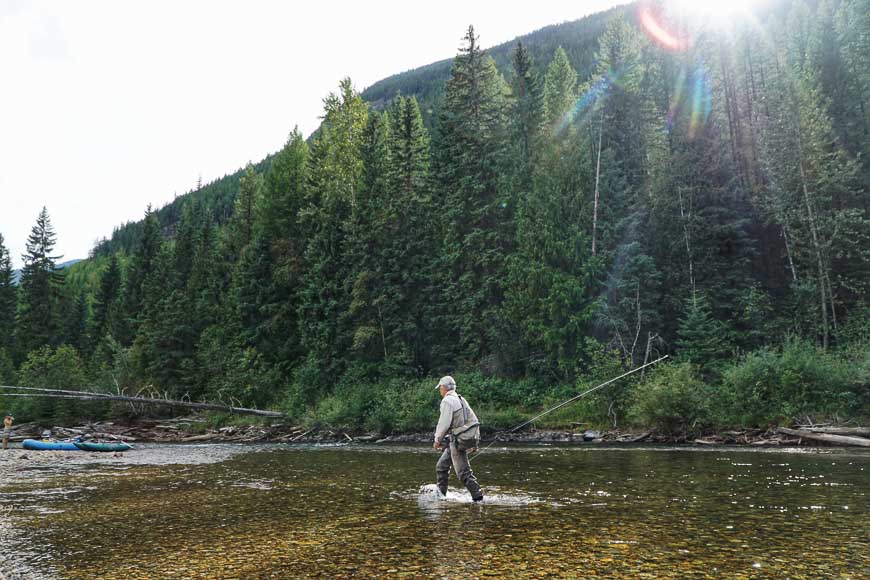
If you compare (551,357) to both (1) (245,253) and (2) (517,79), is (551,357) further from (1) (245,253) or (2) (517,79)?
(1) (245,253)

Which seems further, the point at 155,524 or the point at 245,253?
the point at 245,253

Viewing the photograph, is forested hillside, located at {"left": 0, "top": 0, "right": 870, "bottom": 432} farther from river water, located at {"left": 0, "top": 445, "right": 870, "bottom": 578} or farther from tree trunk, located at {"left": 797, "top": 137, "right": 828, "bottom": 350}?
river water, located at {"left": 0, "top": 445, "right": 870, "bottom": 578}

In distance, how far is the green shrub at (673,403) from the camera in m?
25.9

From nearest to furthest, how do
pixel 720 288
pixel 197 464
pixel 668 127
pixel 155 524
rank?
pixel 155 524 → pixel 197 464 → pixel 720 288 → pixel 668 127

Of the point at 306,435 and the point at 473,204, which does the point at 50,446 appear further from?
the point at 473,204

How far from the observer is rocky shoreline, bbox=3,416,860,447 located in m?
24.4

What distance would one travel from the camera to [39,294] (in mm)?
71375

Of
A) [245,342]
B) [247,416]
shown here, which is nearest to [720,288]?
[247,416]

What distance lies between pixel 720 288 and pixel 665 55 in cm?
1887

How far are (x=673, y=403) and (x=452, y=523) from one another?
2053cm

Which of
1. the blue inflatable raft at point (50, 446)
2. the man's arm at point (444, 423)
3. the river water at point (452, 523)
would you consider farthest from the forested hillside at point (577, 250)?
the man's arm at point (444, 423)

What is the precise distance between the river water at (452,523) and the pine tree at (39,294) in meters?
64.3

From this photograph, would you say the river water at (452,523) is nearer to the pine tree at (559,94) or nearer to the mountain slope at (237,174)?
the pine tree at (559,94)

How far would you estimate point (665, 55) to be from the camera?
4219 centimetres
